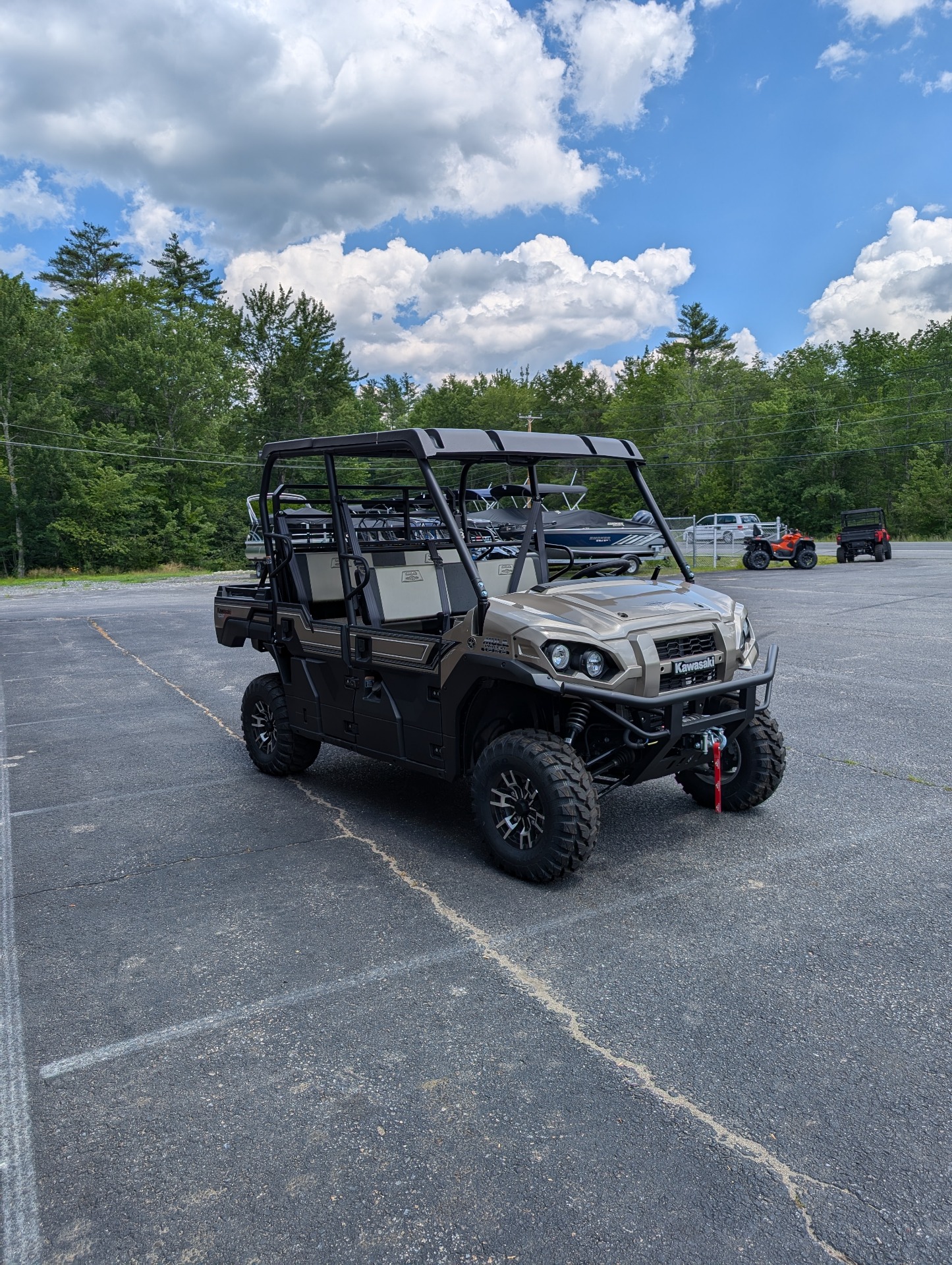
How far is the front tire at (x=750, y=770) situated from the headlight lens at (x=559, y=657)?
1.34 m

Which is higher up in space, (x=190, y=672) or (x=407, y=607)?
(x=407, y=607)

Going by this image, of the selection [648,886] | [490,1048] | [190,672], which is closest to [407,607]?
[648,886]

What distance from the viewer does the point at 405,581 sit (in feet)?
17.3

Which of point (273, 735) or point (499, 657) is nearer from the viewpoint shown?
point (499, 657)

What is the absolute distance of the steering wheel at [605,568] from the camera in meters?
5.15

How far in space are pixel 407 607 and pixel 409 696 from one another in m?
0.80

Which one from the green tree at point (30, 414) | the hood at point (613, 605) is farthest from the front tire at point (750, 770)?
the green tree at point (30, 414)

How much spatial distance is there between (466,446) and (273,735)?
2.67 m

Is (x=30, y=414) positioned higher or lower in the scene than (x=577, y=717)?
higher

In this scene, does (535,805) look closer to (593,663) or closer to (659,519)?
(593,663)

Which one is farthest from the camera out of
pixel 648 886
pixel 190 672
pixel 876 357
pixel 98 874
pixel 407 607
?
pixel 876 357

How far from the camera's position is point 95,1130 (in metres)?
2.50

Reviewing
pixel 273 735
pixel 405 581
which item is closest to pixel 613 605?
pixel 405 581

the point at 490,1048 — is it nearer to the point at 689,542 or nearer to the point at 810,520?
the point at 689,542
